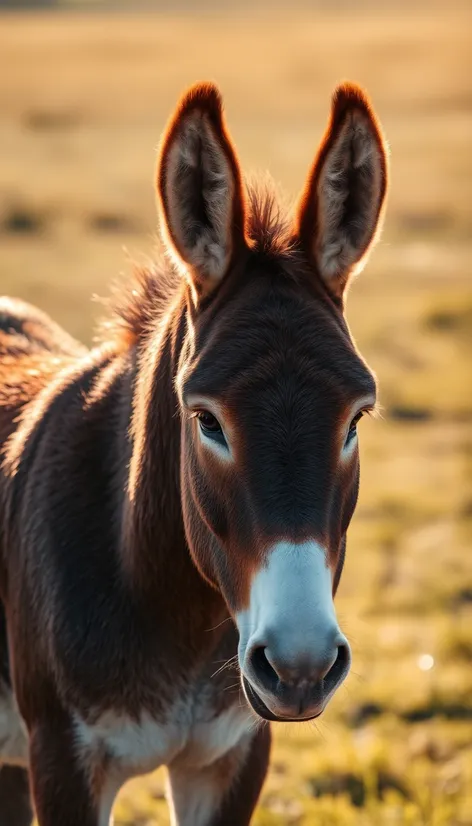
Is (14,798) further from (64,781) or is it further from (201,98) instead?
(201,98)

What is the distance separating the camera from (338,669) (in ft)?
8.43

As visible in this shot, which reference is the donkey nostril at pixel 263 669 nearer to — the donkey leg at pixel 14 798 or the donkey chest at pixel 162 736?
the donkey chest at pixel 162 736

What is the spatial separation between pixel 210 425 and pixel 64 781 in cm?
125

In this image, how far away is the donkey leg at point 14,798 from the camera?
15.0 feet

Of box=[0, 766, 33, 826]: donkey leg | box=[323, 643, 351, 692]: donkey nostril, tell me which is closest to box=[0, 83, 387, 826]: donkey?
box=[323, 643, 351, 692]: donkey nostril

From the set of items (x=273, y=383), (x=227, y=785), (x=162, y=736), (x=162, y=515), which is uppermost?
(x=273, y=383)

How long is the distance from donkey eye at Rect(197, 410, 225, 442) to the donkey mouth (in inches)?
23.5

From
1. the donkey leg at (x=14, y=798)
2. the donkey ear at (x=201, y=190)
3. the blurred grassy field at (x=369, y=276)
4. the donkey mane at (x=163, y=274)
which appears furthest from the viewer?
the blurred grassy field at (x=369, y=276)

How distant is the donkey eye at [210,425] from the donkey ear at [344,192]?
1.81ft

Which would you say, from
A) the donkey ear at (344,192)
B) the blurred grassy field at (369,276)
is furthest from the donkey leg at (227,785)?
the donkey ear at (344,192)

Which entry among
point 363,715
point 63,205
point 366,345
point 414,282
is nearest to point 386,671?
point 363,715

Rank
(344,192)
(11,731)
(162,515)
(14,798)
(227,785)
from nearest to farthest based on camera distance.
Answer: (344,192) < (162,515) < (227,785) < (11,731) < (14,798)

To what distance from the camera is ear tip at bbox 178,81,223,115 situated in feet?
9.53

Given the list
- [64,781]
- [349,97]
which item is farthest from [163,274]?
[64,781]
